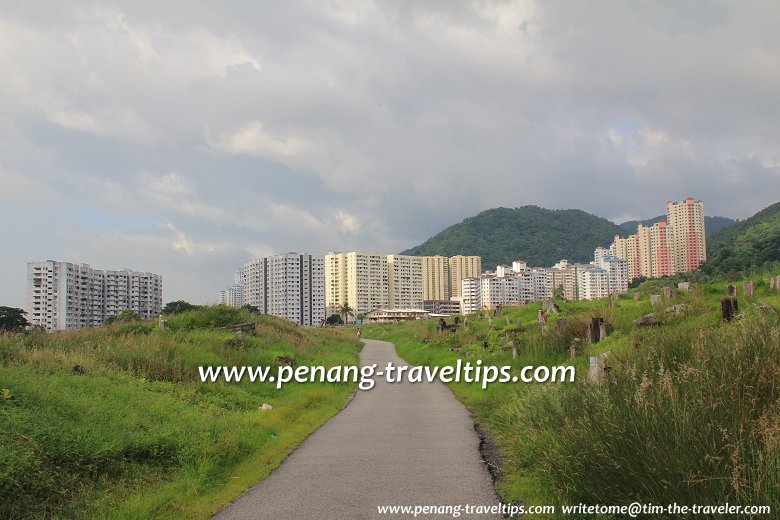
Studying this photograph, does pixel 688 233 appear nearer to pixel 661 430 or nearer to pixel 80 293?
pixel 80 293

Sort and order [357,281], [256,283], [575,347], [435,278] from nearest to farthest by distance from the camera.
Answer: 1. [575,347]
2. [256,283]
3. [357,281]
4. [435,278]

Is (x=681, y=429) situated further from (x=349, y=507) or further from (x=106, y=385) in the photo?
(x=106, y=385)

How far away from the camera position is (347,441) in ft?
36.9

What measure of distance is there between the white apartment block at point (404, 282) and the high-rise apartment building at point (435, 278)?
4.87 feet

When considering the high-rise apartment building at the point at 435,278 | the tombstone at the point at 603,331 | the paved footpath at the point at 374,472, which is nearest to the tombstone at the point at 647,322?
the tombstone at the point at 603,331

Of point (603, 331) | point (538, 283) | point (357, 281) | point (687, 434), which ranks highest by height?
point (357, 281)

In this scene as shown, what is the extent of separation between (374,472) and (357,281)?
157 metres

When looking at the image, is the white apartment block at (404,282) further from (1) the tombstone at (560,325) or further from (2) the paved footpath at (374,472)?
(2) the paved footpath at (374,472)

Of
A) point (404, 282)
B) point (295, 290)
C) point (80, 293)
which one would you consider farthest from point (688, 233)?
point (80, 293)

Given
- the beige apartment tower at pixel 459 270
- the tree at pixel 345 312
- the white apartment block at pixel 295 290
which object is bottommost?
the tree at pixel 345 312

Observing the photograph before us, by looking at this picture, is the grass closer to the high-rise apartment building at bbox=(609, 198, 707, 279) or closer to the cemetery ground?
the cemetery ground

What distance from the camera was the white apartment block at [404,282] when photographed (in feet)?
570

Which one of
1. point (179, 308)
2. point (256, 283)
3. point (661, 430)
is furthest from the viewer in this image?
point (256, 283)

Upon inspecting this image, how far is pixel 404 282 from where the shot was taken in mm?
177125
